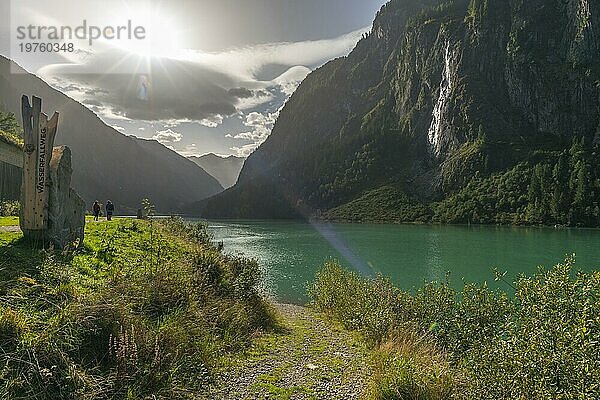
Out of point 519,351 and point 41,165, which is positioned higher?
point 41,165

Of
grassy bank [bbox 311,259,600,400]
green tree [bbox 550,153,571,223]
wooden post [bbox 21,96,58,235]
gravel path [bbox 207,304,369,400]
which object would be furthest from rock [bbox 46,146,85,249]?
green tree [bbox 550,153,571,223]

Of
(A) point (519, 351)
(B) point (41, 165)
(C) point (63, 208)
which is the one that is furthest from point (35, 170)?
(A) point (519, 351)

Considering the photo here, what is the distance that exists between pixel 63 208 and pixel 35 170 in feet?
4.51

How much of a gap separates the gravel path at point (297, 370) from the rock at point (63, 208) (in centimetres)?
619

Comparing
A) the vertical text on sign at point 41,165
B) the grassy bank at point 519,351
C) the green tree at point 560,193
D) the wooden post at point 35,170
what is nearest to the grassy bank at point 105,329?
the wooden post at point 35,170

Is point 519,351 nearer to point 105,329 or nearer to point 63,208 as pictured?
point 105,329

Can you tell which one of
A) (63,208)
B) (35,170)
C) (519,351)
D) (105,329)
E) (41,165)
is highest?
(41,165)

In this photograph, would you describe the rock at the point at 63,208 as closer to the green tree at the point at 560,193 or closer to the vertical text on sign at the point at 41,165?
the vertical text on sign at the point at 41,165

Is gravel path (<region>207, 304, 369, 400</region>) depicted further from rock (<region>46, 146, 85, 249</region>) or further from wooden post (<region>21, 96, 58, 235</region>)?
wooden post (<region>21, 96, 58, 235</region>)

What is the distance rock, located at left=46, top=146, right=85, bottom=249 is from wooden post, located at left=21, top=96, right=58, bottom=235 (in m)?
0.25

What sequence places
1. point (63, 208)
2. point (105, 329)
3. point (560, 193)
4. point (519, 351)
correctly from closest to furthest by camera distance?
point (519, 351), point (105, 329), point (63, 208), point (560, 193)

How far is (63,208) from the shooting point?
12484mm

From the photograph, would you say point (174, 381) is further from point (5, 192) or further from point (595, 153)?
point (595, 153)

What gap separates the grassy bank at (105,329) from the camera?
A: 5566 millimetres
